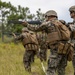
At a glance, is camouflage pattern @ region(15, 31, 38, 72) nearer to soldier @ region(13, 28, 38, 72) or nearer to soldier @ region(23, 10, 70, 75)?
soldier @ region(13, 28, 38, 72)

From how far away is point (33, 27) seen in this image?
949 centimetres

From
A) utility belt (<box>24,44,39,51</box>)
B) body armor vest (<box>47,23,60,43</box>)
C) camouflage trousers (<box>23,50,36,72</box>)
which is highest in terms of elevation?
body armor vest (<box>47,23,60,43</box>)

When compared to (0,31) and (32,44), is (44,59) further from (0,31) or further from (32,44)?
(0,31)

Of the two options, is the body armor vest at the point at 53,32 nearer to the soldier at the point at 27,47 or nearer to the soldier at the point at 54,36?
the soldier at the point at 54,36

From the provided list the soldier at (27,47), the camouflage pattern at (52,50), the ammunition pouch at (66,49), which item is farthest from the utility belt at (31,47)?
the camouflage pattern at (52,50)

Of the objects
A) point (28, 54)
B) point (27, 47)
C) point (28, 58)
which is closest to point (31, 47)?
point (27, 47)

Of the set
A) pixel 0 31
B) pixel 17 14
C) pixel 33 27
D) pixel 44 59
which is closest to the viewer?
pixel 33 27

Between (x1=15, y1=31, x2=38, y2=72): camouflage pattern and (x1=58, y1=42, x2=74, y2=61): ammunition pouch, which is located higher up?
(x1=58, y1=42, x2=74, y2=61): ammunition pouch

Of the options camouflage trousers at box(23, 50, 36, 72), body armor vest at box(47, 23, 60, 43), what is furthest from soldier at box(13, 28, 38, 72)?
body armor vest at box(47, 23, 60, 43)

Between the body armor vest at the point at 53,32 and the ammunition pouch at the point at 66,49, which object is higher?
the body armor vest at the point at 53,32

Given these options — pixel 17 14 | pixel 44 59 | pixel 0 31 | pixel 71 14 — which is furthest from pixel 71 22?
pixel 17 14

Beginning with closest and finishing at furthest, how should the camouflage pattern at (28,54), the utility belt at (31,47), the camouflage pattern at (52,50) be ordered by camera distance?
1. the camouflage pattern at (52,50)
2. the camouflage pattern at (28,54)
3. the utility belt at (31,47)

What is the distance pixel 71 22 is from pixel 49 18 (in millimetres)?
677

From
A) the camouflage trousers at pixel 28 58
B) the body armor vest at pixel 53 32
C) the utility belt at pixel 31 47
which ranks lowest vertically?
the camouflage trousers at pixel 28 58
